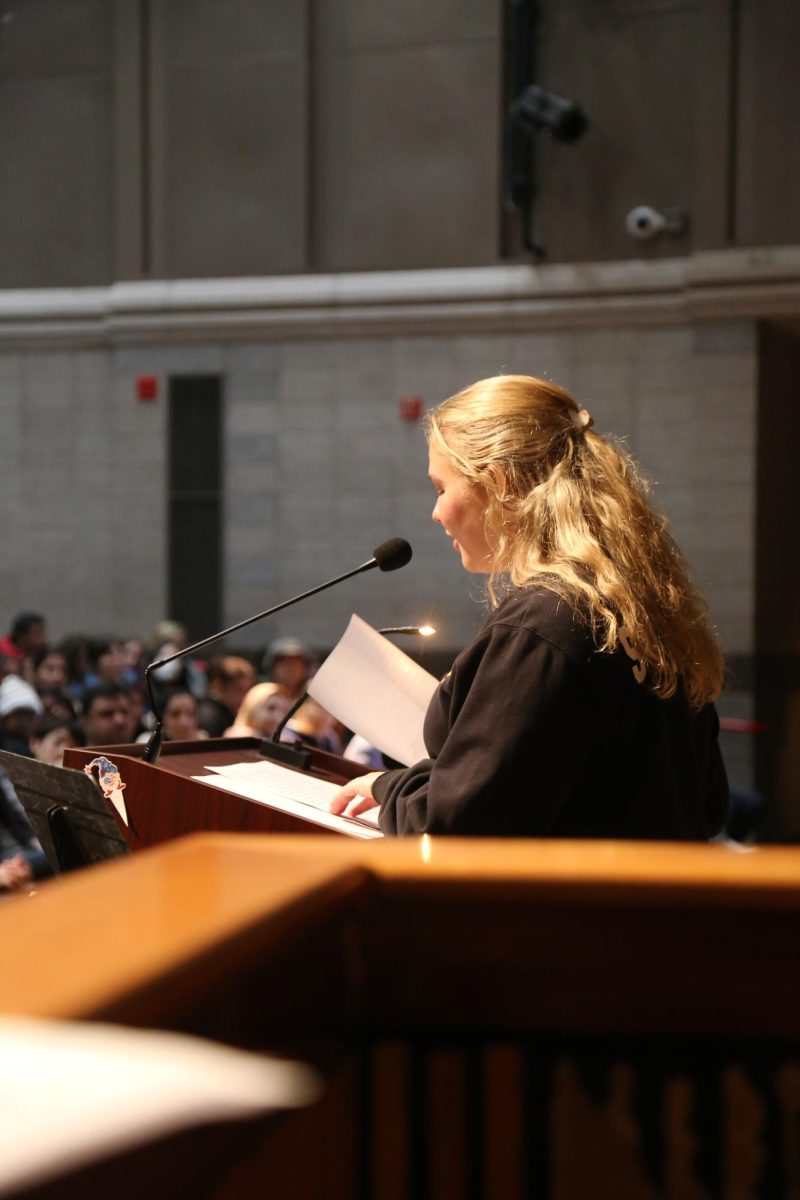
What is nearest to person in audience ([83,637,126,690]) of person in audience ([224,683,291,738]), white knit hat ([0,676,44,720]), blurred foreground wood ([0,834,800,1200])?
white knit hat ([0,676,44,720])

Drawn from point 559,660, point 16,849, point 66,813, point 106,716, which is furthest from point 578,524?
point 106,716

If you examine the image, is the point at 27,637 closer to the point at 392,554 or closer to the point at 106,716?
the point at 106,716

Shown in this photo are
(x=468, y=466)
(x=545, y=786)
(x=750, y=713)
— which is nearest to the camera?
(x=545, y=786)

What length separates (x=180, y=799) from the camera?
6.53 feet

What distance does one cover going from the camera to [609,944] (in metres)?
0.89

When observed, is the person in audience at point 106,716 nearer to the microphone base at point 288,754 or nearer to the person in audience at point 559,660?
the microphone base at point 288,754

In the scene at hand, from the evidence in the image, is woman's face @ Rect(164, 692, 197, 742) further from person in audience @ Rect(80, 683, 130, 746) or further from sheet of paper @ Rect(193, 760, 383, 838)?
sheet of paper @ Rect(193, 760, 383, 838)

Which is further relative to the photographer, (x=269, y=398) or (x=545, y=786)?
(x=269, y=398)

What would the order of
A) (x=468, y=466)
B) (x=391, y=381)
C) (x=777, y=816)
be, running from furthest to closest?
1. (x=391, y=381)
2. (x=777, y=816)
3. (x=468, y=466)

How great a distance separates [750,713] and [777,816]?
3.98 feet

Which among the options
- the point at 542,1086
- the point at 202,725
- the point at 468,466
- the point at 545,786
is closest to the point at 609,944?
the point at 542,1086

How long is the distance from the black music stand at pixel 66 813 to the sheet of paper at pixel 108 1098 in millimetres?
1430

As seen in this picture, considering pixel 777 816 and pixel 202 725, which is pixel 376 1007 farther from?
pixel 777 816

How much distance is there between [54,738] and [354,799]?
3.65 meters
